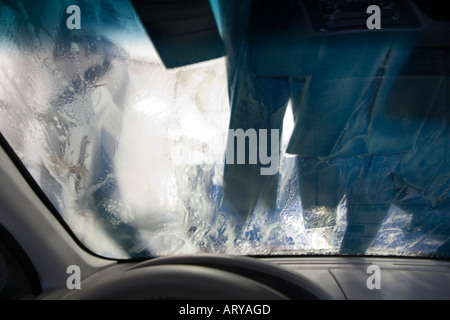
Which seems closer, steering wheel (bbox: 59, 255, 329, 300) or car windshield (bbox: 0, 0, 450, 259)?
steering wheel (bbox: 59, 255, 329, 300)

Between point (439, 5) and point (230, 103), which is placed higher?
point (439, 5)

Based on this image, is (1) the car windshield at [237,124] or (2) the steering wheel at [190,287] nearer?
(2) the steering wheel at [190,287]

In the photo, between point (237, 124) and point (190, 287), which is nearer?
point (190, 287)

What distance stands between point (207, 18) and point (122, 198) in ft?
3.83

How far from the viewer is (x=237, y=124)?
1.62 m

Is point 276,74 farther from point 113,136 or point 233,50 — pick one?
point 113,136

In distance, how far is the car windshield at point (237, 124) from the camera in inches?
56.6

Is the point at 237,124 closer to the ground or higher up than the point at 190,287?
higher up

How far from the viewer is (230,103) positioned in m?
1.59

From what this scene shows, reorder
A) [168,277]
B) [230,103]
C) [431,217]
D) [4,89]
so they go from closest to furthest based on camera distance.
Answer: [168,277], [4,89], [230,103], [431,217]

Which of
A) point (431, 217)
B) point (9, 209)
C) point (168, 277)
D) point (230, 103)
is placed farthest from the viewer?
point (431, 217)

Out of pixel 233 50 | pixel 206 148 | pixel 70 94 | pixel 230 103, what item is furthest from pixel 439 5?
pixel 70 94

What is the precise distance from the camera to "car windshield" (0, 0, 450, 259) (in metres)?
1.44

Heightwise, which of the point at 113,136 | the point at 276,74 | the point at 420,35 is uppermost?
the point at 420,35
